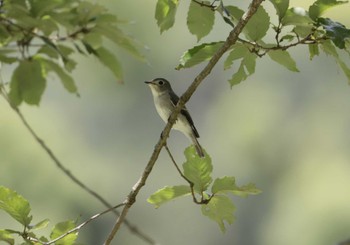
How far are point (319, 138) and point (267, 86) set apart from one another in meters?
3.98

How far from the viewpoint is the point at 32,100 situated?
1379 millimetres

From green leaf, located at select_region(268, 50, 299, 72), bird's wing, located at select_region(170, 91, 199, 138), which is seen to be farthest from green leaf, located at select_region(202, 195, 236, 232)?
bird's wing, located at select_region(170, 91, 199, 138)

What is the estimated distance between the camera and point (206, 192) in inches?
58.1

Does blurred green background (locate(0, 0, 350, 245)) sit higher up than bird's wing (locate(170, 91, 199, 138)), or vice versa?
bird's wing (locate(170, 91, 199, 138))

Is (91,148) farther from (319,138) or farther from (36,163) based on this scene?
(319,138)

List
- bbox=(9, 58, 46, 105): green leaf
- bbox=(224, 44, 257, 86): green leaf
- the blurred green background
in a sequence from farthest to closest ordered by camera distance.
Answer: the blurred green background < bbox=(224, 44, 257, 86): green leaf < bbox=(9, 58, 46, 105): green leaf

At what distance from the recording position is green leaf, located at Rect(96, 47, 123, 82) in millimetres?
1350

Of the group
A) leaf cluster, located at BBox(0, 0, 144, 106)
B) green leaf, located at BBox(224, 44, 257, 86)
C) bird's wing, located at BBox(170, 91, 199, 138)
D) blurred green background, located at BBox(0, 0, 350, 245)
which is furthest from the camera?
blurred green background, located at BBox(0, 0, 350, 245)

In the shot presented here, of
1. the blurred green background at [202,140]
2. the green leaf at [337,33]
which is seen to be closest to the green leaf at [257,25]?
the green leaf at [337,33]

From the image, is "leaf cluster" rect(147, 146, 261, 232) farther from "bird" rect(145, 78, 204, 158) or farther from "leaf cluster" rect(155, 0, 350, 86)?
"bird" rect(145, 78, 204, 158)

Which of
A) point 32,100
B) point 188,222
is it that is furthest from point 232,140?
point 32,100

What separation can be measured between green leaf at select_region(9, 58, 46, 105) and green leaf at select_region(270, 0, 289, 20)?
15.3 inches

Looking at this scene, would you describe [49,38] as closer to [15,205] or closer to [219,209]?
[15,205]

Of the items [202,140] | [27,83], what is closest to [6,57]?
[27,83]
